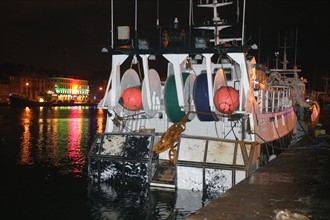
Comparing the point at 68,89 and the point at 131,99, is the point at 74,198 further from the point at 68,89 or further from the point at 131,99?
the point at 68,89

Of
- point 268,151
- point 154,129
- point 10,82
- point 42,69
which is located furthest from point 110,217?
point 42,69

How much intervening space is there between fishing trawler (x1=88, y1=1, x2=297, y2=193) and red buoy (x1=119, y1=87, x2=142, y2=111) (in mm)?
37

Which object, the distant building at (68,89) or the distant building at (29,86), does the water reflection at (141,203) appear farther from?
the distant building at (68,89)

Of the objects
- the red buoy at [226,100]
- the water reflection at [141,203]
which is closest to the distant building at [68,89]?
the water reflection at [141,203]

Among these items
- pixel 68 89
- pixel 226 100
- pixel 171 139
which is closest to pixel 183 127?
pixel 171 139

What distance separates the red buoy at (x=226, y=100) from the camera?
502 inches

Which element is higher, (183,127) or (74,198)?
(183,127)

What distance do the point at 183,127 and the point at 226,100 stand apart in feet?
6.60

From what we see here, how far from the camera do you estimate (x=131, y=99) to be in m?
14.3

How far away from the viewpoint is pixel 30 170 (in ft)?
59.4

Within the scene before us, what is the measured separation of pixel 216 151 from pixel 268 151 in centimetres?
467

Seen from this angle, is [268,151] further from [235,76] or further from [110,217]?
[110,217]

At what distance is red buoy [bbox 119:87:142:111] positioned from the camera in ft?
46.9

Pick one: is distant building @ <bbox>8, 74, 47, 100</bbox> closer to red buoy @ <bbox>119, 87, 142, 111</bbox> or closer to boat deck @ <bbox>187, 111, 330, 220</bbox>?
red buoy @ <bbox>119, 87, 142, 111</bbox>
